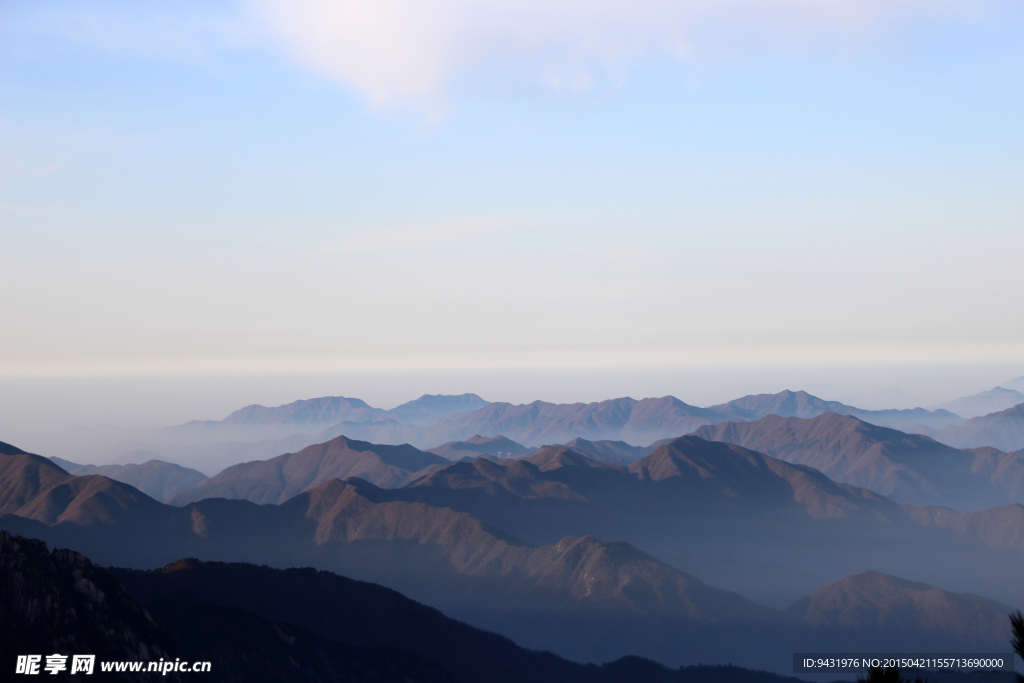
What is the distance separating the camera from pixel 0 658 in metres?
124

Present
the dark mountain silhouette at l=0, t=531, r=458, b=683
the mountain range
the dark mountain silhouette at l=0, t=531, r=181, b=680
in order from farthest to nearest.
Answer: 1. the mountain range
2. the dark mountain silhouette at l=0, t=531, r=458, b=683
3. the dark mountain silhouette at l=0, t=531, r=181, b=680

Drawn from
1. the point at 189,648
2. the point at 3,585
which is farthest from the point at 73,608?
the point at 189,648

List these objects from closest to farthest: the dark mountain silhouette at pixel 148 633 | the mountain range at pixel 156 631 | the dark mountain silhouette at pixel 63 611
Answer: the dark mountain silhouette at pixel 63 611 < the dark mountain silhouette at pixel 148 633 < the mountain range at pixel 156 631

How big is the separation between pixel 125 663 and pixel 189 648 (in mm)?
28754

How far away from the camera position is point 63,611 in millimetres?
136500

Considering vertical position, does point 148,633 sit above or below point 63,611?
below

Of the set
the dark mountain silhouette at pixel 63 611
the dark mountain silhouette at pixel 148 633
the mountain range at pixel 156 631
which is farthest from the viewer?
the mountain range at pixel 156 631

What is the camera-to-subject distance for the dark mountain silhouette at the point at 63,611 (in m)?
131

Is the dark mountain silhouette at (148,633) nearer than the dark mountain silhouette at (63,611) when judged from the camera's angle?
No

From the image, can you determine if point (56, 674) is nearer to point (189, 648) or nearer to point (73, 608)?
point (73, 608)

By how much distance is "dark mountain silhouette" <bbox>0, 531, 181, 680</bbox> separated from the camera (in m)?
131

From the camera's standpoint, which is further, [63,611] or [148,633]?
[148,633]

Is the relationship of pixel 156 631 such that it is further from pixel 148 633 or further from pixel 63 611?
pixel 63 611

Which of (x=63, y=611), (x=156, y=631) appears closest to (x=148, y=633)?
(x=156, y=631)
